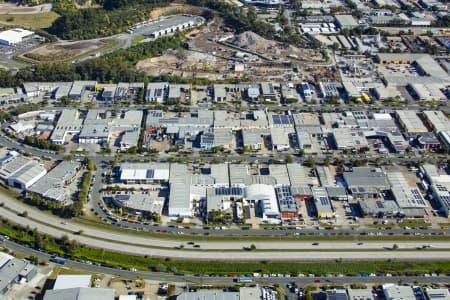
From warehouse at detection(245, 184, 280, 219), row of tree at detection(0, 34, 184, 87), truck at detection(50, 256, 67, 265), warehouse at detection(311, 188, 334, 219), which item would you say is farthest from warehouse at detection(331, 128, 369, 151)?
truck at detection(50, 256, 67, 265)

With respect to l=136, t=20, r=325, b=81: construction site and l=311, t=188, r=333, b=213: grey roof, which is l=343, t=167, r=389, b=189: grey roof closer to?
l=311, t=188, r=333, b=213: grey roof

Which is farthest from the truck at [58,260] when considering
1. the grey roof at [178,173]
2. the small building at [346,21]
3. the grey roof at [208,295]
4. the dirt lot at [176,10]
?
the small building at [346,21]

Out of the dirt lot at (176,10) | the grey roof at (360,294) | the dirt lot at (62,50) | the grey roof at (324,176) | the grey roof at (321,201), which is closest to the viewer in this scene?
the grey roof at (360,294)

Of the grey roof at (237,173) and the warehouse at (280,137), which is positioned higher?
the warehouse at (280,137)

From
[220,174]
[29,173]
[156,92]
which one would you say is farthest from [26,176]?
[156,92]

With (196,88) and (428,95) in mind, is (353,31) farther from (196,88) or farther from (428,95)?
(196,88)

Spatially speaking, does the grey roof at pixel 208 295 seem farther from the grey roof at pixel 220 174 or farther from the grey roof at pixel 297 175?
the grey roof at pixel 297 175

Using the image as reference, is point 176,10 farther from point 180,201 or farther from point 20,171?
point 180,201
